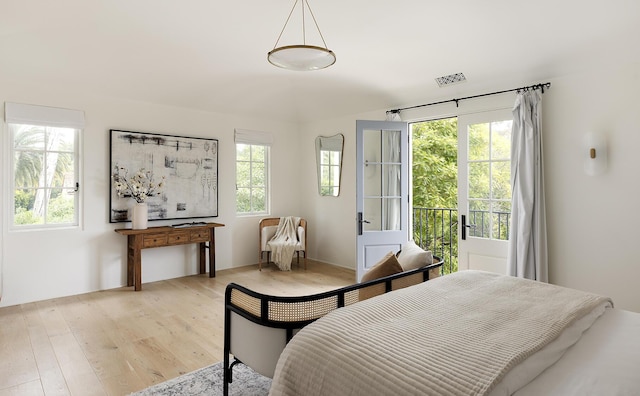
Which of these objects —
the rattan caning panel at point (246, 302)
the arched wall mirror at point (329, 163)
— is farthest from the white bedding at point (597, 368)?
the arched wall mirror at point (329, 163)

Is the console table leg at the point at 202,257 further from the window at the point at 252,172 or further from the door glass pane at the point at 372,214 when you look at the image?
the door glass pane at the point at 372,214

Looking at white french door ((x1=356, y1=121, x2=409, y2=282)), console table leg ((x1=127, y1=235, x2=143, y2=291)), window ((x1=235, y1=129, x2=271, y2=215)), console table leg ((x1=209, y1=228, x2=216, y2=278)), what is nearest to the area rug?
white french door ((x1=356, y1=121, x2=409, y2=282))

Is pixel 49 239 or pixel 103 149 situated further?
pixel 103 149

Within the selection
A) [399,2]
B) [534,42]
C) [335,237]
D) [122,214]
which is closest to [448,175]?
[335,237]

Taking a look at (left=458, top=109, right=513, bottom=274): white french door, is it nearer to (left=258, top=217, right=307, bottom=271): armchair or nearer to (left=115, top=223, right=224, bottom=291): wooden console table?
(left=258, top=217, right=307, bottom=271): armchair

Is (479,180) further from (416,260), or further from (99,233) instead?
(99,233)

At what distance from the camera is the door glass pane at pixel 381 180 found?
15.0 ft

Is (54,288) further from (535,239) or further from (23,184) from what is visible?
(535,239)

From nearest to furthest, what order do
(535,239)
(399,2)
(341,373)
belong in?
(341,373) < (399,2) < (535,239)

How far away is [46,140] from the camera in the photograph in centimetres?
423

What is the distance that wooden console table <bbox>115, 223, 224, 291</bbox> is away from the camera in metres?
4.46

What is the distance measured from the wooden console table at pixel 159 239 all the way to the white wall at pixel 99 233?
155mm

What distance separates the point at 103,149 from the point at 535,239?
4.85 m

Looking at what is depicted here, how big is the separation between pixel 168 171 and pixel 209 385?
3.30m
